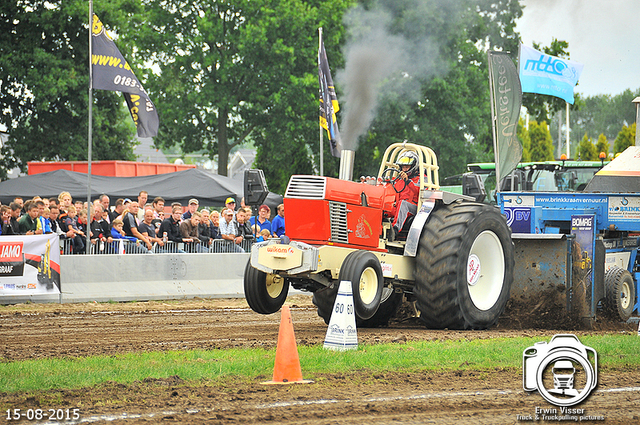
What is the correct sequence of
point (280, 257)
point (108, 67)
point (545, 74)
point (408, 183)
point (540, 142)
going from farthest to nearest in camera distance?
point (540, 142), point (545, 74), point (108, 67), point (408, 183), point (280, 257)

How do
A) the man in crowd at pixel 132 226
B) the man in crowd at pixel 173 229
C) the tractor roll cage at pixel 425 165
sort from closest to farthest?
the tractor roll cage at pixel 425 165, the man in crowd at pixel 132 226, the man in crowd at pixel 173 229

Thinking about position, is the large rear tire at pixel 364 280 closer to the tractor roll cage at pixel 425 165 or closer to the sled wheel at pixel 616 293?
the tractor roll cage at pixel 425 165

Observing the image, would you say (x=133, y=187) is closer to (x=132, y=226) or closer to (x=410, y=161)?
(x=132, y=226)

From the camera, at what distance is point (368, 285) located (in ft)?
30.8

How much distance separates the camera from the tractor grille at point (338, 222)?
9557 mm

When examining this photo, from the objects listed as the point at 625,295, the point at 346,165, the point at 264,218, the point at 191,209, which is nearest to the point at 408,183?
the point at 346,165

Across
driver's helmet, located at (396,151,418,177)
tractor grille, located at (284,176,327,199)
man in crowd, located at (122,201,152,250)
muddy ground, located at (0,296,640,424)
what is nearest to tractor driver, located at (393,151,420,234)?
driver's helmet, located at (396,151,418,177)

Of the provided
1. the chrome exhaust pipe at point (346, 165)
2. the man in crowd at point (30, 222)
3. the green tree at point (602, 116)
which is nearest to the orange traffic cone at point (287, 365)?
the chrome exhaust pipe at point (346, 165)

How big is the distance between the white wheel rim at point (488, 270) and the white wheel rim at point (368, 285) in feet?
5.42

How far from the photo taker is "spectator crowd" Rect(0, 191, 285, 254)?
1480 centimetres

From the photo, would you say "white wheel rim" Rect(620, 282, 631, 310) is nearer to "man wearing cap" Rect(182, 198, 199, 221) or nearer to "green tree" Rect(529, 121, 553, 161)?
"man wearing cap" Rect(182, 198, 199, 221)

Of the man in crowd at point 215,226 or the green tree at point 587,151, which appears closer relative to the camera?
the man in crowd at point 215,226

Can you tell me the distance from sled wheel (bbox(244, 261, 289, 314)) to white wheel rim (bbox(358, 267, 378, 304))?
110 cm

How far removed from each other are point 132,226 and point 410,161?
7217 millimetres
